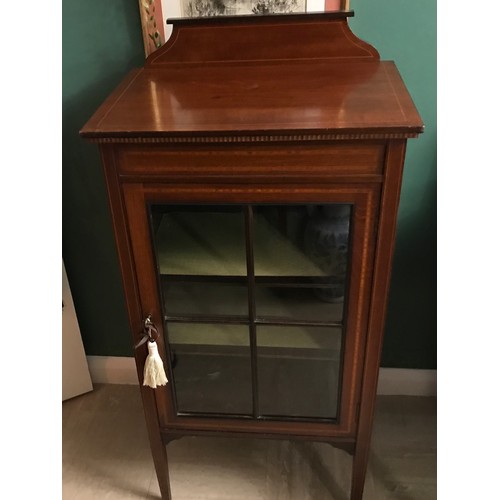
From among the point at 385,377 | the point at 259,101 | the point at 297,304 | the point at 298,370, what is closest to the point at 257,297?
the point at 297,304

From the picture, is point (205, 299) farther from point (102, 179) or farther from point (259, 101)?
point (102, 179)

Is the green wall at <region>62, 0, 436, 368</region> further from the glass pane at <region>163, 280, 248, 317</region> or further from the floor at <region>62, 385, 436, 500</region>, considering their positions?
the glass pane at <region>163, 280, 248, 317</region>

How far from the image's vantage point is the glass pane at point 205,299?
948 mm

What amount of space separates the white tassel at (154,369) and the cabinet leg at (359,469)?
Result: 410mm

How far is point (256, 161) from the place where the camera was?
0.79 m

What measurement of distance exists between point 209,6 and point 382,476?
1.08 m

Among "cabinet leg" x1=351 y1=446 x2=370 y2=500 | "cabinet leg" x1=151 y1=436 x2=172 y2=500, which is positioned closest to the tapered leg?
"cabinet leg" x1=151 y1=436 x2=172 y2=500

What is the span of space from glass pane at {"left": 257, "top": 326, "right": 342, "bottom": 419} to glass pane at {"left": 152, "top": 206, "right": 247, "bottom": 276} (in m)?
0.15

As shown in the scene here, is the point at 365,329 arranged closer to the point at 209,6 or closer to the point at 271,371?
the point at 271,371

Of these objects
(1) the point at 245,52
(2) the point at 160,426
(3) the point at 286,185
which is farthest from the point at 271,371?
(1) the point at 245,52

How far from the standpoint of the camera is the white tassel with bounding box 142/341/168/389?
967mm

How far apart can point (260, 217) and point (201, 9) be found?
0.45 metres

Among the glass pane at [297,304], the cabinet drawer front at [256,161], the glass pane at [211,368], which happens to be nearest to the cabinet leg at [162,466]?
the glass pane at [211,368]
